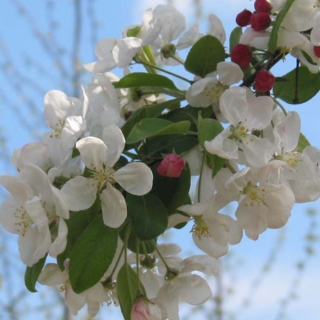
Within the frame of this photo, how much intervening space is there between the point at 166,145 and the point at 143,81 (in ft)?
0.59

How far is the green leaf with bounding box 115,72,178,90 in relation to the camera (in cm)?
131

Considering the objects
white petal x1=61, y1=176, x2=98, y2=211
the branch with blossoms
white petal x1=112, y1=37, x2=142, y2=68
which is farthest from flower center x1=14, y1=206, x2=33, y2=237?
white petal x1=112, y1=37, x2=142, y2=68

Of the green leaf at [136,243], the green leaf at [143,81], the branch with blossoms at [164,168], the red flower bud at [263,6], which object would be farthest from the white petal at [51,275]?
the red flower bud at [263,6]

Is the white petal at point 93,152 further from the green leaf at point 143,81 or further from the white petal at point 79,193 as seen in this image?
the green leaf at point 143,81

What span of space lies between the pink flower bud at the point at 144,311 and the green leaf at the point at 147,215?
0.13 meters

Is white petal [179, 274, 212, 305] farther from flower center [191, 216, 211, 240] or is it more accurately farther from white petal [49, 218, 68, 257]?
white petal [49, 218, 68, 257]

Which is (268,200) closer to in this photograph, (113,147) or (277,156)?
(277,156)

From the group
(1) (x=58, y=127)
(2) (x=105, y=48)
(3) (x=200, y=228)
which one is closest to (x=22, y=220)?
(1) (x=58, y=127)

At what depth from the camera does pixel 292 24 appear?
4.01ft

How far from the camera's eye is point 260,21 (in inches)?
48.6

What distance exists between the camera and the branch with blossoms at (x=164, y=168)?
1140 mm

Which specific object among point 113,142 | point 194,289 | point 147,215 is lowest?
point 194,289

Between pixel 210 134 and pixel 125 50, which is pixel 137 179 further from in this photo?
pixel 125 50

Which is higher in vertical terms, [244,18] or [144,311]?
[244,18]
